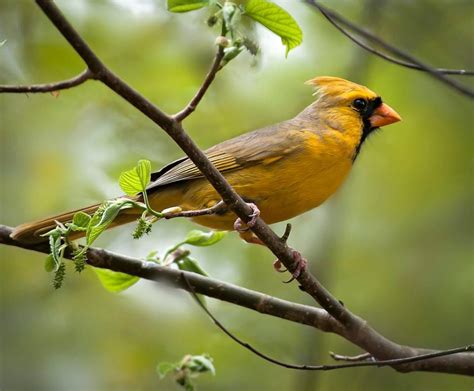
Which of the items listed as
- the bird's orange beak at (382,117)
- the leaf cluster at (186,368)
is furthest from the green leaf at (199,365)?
the bird's orange beak at (382,117)

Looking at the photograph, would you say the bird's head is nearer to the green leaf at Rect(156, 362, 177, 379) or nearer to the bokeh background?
the bokeh background

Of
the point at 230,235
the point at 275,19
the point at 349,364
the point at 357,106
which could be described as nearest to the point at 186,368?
the point at 349,364

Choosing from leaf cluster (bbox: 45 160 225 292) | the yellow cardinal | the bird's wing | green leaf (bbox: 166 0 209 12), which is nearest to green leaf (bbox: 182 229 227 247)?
the yellow cardinal

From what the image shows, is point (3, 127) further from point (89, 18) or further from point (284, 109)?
point (284, 109)

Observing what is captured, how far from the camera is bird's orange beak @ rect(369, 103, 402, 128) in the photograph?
4621mm

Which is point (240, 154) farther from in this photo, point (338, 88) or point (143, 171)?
point (143, 171)

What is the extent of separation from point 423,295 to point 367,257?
56 centimetres

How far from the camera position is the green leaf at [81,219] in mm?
2441

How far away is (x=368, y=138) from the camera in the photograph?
470 centimetres

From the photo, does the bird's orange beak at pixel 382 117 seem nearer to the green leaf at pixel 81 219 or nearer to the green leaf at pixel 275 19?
the green leaf at pixel 275 19

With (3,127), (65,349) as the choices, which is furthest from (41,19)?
(65,349)

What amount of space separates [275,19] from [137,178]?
0.64m

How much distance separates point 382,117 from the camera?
15.2 feet

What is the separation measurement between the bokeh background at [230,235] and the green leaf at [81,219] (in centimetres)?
269
